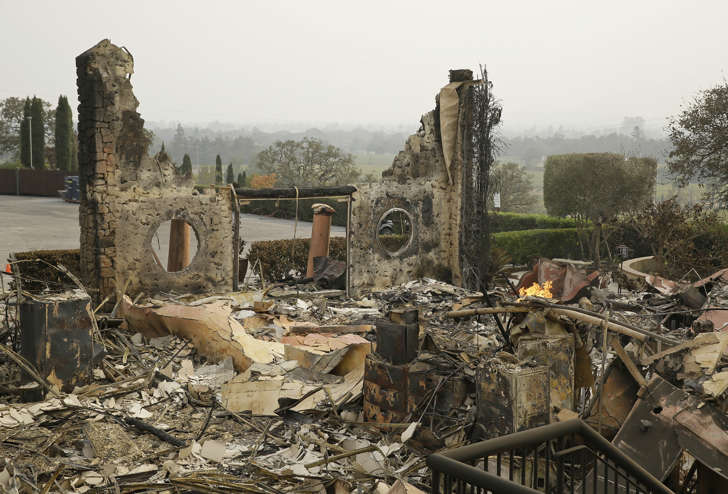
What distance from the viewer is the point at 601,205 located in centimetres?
2592

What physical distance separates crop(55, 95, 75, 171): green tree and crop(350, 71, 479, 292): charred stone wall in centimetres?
3690

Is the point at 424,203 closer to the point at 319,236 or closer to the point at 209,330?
the point at 319,236

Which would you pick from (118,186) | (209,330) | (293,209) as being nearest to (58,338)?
(209,330)

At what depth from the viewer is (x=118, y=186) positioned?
39.6 feet

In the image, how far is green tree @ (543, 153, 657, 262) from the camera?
2638 centimetres

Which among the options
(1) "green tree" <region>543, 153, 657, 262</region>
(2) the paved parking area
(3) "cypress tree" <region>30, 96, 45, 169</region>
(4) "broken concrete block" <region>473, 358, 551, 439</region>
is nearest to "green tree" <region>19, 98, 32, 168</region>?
(3) "cypress tree" <region>30, 96, 45, 169</region>

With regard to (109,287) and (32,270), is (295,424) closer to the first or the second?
(109,287)

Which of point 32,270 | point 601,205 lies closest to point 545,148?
point 601,205

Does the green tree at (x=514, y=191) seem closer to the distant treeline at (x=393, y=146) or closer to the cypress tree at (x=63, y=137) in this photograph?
the cypress tree at (x=63, y=137)

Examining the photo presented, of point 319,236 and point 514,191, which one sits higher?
point 514,191

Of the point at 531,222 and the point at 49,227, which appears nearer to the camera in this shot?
the point at 531,222

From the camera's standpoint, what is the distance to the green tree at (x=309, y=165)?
49.2 meters

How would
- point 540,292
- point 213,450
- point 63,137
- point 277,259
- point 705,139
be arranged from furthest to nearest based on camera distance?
point 63,137 → point 705,139 → point 277,259 → point 540,292 → point 213,450

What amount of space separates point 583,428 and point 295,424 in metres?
4.29
